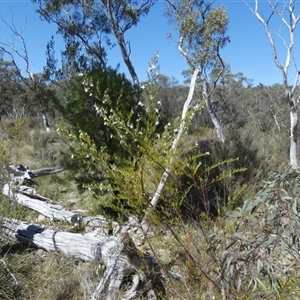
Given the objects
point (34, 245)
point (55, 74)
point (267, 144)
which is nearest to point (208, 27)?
point (267, 144)

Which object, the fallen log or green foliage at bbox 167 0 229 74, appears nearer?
the fallen log

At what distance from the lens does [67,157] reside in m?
5.20

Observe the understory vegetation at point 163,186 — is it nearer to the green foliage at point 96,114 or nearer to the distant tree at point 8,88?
the green foliage at point 96,114

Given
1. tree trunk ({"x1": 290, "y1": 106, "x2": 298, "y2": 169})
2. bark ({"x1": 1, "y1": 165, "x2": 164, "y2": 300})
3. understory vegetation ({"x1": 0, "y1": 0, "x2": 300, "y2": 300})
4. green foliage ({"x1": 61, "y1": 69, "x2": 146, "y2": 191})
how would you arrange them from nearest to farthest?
1. understory vegetation ({"x1": 0, "y1": 0, "x2": 300, "y2": 300})
2. bark ({"x1": 1, "y1": 165, "x2": 164, "y2": 300})
3. green foliage ({"x1": 61, "y1": 69, "x2": 146, "y2": 191})
4. tree trunk ({"x1": 290, "y1": 106, "x2": 298, "y2": 169})

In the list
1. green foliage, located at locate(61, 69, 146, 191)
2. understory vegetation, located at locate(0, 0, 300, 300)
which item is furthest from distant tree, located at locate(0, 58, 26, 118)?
green foliage, located at locate(61, 69, 146, 191)

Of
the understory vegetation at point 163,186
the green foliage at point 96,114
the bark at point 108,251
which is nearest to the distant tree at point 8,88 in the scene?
the understory vegetation at point 163,186

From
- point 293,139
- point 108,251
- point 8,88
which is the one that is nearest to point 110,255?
point 108,251

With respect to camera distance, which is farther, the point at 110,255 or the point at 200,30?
the point at 200,30

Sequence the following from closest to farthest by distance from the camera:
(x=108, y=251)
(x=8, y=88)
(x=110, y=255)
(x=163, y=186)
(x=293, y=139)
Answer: (x=163, y=186) → (x=110, y=255) → (x=108, y=251) → (x=293, y=139) → (x=8, y=88)

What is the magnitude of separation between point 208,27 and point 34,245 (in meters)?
10.8

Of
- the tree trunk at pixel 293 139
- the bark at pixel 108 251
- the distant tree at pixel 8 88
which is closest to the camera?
the bark at pixel 108 251

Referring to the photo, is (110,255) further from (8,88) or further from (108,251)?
(8,88)

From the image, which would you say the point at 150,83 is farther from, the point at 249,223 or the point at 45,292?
the point at 45,292

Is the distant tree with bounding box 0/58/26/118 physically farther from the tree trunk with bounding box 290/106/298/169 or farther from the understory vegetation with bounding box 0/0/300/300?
the tree trunk with bounding box 290/106/298/169
